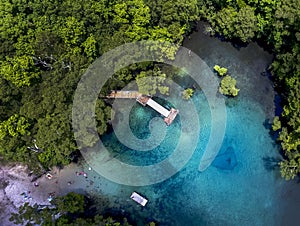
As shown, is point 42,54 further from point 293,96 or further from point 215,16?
point 293,96

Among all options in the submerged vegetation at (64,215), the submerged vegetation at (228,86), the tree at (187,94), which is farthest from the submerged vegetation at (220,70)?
the submerged vegetation at (64,215)

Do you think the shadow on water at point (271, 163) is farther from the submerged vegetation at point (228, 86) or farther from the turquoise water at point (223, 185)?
the submerged vegetation at point (228, 86)

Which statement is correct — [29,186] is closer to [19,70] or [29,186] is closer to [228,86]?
[19,70]

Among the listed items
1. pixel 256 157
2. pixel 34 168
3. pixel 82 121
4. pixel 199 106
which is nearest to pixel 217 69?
pixel 199 106

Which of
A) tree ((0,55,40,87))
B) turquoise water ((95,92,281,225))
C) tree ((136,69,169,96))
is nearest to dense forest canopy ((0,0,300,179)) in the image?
tree ((0,55,40,87))

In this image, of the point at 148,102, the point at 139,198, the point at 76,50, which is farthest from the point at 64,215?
the point at 76,50

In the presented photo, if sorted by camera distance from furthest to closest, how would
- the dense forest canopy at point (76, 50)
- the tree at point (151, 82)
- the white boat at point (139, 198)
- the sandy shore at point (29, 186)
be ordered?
the tree at point (151, 82) → the sandy shore at point (29, 186) → the white boat at point (139, 198) → the dense forest canopy at point (76, 50)

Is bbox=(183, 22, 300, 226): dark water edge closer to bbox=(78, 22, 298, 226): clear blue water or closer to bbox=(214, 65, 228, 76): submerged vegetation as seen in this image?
bbox=(78, 22, 298, 226): clear blue water
